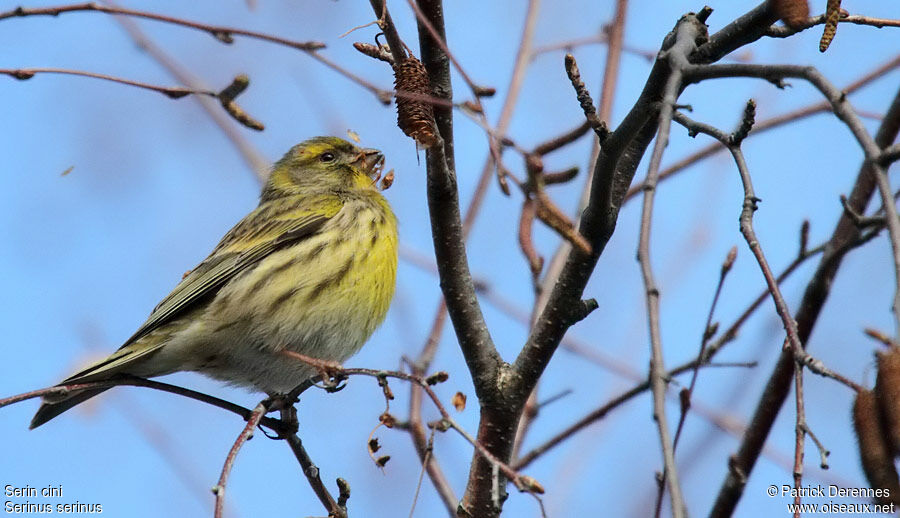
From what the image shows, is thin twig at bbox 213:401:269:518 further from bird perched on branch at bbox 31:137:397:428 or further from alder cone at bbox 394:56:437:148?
bird perched on branch at bbox 31:137:397:428

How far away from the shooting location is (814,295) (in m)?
4.26

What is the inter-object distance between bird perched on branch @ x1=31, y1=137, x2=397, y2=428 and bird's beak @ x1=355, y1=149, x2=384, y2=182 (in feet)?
2.03

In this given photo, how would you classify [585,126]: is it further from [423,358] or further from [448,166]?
[423,358]

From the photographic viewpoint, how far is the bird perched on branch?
4859 mm

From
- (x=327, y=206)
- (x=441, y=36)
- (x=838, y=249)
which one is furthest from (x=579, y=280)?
(x=327, y=206)

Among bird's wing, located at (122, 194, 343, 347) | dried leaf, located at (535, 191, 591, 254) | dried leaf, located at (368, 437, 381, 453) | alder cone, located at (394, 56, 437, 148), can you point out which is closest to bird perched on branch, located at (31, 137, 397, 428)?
bird's wing, located at (122, 194, 343, 347)

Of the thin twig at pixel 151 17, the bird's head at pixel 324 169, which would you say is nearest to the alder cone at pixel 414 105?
the thin twig at pixel 151 17

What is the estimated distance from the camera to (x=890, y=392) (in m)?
1.86

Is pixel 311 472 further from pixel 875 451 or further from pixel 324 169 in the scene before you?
pixel 324 169

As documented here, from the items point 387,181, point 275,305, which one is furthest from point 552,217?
point 275,305

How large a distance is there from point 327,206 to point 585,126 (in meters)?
2.69

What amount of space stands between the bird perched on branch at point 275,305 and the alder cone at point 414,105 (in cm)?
194

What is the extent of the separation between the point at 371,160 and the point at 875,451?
183 inches

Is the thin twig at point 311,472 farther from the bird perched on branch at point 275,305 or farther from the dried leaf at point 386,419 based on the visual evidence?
the bird perched on branch at point 275,305
